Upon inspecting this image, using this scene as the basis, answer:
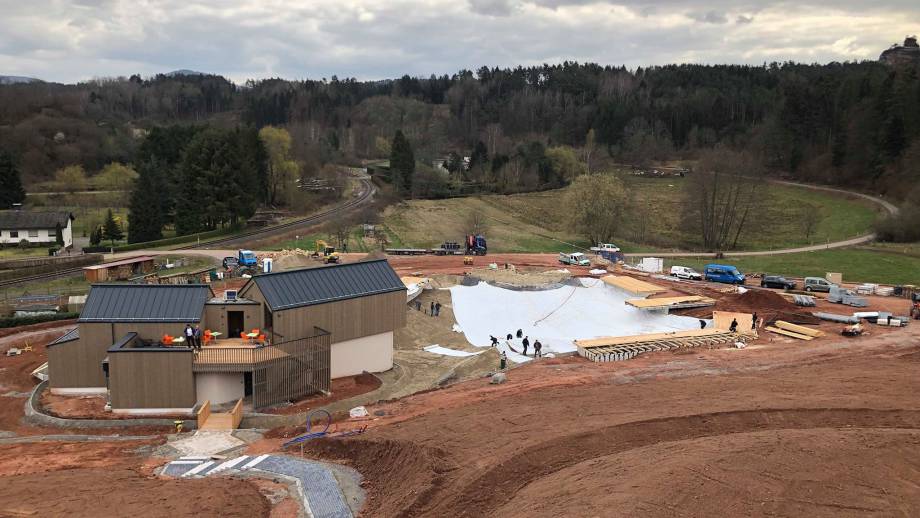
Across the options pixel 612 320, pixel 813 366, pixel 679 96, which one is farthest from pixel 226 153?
pixel 679 96

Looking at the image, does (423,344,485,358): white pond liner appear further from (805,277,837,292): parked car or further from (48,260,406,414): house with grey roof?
(805,277,837,292): parked car

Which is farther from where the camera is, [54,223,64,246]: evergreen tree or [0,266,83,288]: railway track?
[54,223,64,246]: evergreen tree

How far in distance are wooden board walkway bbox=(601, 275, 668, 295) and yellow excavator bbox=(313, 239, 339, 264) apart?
20984mm

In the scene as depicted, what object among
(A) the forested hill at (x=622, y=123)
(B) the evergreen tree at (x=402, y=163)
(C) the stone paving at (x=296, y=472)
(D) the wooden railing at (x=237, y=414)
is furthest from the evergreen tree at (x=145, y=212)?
(C) the stone paving at (x=296, y=472)

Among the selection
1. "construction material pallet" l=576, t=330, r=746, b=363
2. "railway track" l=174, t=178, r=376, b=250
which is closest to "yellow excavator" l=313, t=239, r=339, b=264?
"railway track" l=174, t=178, r=376, b=250

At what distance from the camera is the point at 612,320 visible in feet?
131

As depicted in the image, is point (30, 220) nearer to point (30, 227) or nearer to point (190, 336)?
point (30, 227)

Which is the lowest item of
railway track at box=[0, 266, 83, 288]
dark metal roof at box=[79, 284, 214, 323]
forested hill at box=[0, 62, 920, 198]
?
railway track at box=[0, 266, 83, 288]

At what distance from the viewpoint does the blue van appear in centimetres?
5128

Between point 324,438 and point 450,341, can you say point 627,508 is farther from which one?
point 450,341

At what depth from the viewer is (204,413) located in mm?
23547

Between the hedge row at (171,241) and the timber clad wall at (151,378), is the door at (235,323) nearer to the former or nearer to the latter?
the timber clad wall at (151,378)

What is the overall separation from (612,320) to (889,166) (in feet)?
227

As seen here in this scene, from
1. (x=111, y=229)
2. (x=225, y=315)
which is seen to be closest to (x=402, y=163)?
(x=111, y=229)
